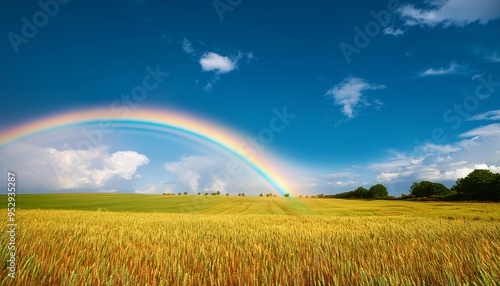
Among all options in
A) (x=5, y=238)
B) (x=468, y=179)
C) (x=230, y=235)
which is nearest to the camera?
(x=5, y=238)

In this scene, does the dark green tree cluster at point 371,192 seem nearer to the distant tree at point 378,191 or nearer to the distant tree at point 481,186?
the distant tree at point 378,191

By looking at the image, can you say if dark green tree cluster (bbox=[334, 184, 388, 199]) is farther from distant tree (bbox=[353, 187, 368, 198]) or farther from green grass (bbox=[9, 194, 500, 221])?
green grass (bbox=[9, 194, 500, 221])

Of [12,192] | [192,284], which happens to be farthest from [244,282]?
[12,192]

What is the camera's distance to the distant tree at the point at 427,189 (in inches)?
3744

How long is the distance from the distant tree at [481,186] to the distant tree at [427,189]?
28.9 m

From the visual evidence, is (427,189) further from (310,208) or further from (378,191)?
(310,208)

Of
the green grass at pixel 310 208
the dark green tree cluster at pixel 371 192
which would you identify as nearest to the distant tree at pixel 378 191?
the dark green tree cluster at pixel 371 192

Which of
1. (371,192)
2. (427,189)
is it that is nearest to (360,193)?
(371,192)

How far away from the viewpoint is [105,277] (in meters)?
3.19

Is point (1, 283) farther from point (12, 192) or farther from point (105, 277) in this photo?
point (12, 192)

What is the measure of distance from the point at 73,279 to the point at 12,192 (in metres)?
2.96

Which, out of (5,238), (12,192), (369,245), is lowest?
(369,245)

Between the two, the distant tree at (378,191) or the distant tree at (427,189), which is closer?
the distant tree at (427,189)

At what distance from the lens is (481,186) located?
190 ft
